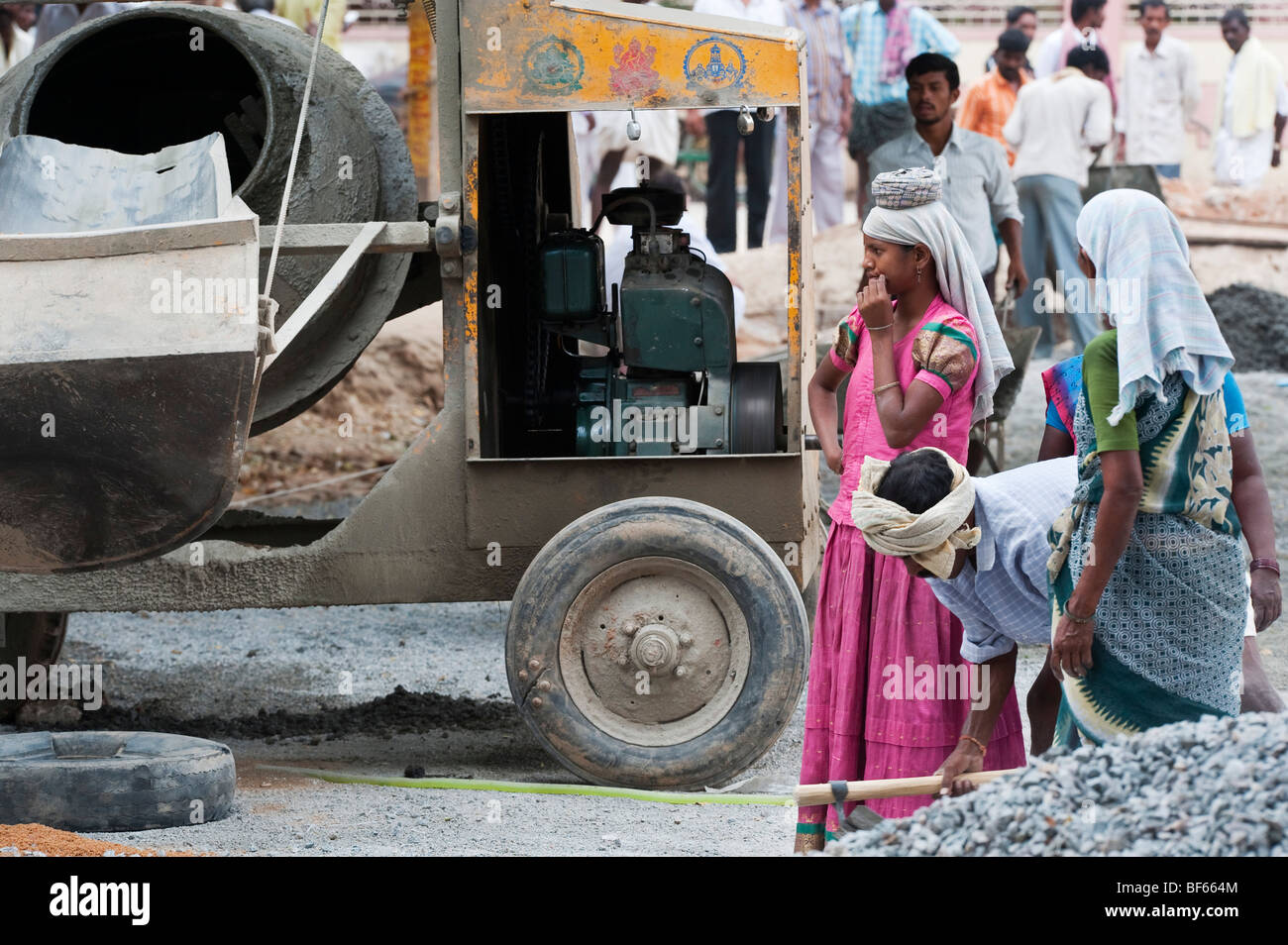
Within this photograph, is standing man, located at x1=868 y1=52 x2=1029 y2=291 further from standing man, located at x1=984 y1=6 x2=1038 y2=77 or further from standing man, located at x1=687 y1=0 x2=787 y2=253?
standing man, located at x1=984 y1=6 x2=1038 y2=77

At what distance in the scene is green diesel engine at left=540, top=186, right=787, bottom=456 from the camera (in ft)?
18.9

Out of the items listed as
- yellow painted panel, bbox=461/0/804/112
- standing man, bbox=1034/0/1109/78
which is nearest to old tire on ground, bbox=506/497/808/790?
yellow painted panel, bbox=461/0/804/112

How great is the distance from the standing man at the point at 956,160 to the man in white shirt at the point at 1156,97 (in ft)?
14.4

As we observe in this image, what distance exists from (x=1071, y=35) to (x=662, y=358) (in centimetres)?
817

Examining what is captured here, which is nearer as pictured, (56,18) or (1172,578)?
(1172,578)

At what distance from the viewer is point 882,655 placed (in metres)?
4.07

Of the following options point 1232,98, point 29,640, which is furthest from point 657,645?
point 1232,98

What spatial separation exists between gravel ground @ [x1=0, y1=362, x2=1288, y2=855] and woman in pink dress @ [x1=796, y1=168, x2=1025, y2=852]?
2.35 feet

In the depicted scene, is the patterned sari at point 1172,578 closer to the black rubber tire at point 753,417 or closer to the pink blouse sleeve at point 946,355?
the pink blouse sleeve at point 946,355

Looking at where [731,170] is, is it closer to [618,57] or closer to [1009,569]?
[618,57]

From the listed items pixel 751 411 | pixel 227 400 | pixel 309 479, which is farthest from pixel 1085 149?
pixel 227 400

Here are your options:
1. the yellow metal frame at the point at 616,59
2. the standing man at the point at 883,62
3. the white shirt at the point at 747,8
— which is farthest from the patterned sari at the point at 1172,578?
the white shirt at the point at 747,8

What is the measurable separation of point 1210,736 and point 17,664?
15.7 feet

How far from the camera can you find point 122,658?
788 centimetres
